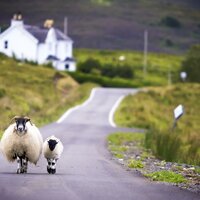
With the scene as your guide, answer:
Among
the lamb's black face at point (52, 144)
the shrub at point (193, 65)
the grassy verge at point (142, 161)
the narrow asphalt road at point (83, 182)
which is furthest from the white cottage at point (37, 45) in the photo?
the lamb's black face at point (52, 144)

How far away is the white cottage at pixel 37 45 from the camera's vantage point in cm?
4480

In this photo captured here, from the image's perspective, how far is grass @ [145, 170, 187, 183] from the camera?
19.0 meters

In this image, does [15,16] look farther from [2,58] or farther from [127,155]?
[127,155]

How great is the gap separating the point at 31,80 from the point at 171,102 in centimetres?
1196

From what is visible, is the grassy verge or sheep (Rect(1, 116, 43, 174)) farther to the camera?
the grassy verge

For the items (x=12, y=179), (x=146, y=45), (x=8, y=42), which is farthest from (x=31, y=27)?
(x=146, y=45)

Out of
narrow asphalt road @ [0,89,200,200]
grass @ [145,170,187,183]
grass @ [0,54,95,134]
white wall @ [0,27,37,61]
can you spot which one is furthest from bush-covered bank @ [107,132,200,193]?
white wall @ [0,27,37,61]

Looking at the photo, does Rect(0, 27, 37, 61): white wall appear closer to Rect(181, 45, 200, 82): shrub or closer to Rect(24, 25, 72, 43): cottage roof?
Rect(24, 25, 72, 43): cottage roof

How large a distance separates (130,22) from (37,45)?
6403 centimetres

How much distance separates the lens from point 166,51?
13238cm

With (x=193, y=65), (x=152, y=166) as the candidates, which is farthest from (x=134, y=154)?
(x=193, y=65)

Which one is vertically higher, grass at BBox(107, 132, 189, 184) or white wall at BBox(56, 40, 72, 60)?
white wall at BBox(56, 40, 72, 60)

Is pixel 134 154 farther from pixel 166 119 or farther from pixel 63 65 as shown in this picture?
pixel 63 65

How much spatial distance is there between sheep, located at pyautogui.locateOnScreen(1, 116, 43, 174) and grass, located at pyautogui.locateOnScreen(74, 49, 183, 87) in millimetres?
86688
